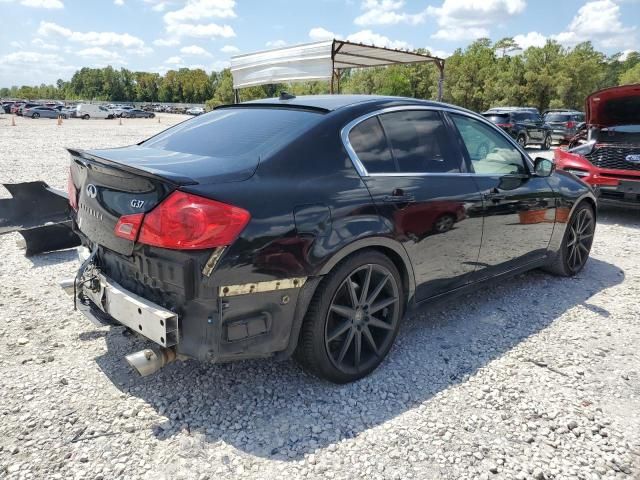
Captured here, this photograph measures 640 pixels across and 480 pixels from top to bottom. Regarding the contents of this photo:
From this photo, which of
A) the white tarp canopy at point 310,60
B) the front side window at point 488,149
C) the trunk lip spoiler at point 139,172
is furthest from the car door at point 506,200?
the white tarp canopy at point 310,60

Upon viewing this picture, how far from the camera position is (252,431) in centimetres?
245

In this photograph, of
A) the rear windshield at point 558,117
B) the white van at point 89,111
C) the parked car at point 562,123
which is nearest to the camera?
the parked car at point 562,123

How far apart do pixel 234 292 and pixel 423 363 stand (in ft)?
5.00

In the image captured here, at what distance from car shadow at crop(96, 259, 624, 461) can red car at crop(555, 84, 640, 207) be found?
167 inches

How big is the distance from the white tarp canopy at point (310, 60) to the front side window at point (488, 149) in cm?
893

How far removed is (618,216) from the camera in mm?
7910

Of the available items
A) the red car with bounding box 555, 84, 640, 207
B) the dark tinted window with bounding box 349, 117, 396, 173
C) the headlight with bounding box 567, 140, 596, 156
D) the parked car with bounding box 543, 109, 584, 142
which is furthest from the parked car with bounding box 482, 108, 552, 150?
the dark tinted window with bounding box 349, 117, 396, 173

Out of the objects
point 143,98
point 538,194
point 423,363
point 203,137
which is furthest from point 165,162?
point 143,98

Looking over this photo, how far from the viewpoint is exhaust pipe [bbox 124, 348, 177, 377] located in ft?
7.59

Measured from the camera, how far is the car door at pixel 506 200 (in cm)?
358

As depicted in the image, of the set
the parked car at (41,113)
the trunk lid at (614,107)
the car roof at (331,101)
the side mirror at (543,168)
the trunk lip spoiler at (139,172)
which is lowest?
the side mirror at (543,168)

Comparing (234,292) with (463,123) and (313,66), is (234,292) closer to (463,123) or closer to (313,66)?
(463,123)

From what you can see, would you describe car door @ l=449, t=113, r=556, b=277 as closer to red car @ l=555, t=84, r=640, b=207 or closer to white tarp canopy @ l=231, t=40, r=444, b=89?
red car @ l=555, t=84, r=640, b=207

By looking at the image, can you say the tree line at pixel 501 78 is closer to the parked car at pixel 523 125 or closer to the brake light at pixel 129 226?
the parked car at pixel 523 125
